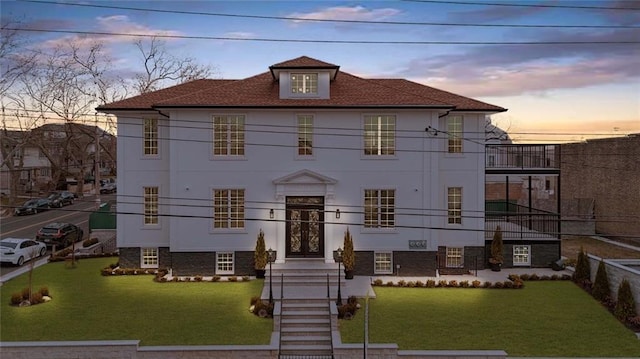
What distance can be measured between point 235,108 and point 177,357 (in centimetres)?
1155

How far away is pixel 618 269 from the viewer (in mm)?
19469

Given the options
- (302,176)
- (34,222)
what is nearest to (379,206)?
(302,176)

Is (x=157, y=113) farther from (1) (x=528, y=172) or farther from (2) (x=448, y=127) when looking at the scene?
(1) (x=528, y=172)

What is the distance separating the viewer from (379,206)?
75.6ft

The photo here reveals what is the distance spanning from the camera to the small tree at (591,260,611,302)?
63.9 feet

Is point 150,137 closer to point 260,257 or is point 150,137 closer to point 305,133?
point 305,133

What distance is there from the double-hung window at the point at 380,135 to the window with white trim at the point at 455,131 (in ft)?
10.1

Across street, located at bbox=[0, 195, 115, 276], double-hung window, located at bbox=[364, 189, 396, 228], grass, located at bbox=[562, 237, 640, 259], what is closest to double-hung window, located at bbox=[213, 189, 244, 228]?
double-hung window, located at bbox=[364, 189, 396, 228]

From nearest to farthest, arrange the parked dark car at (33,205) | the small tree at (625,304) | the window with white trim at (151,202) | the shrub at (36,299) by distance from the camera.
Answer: the small tree at (625,304) < the shrub at (36,299) < the window with white trim at (151,202) < the parked dark car at (33,205)

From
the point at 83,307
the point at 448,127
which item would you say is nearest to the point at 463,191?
the point at 448,127

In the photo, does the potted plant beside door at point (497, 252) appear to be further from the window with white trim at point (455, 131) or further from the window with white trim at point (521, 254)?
the window with white trim at point (455, 131)

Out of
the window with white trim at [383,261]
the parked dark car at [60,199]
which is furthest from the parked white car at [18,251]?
the parked dark car at [60,199]

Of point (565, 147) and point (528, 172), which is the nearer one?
point (528, 172)

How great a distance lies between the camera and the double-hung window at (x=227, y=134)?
23.0 meters
